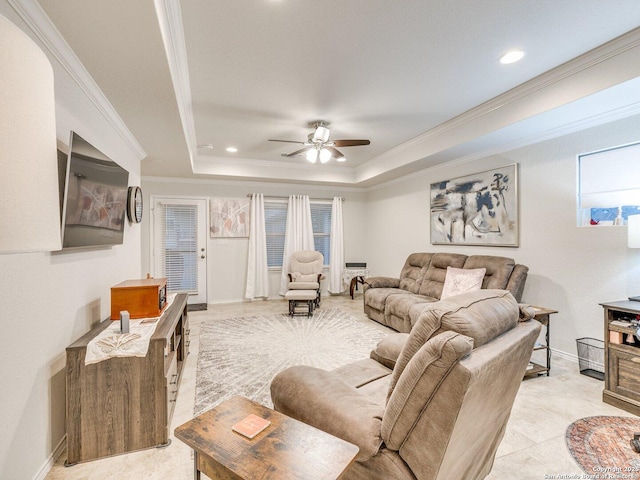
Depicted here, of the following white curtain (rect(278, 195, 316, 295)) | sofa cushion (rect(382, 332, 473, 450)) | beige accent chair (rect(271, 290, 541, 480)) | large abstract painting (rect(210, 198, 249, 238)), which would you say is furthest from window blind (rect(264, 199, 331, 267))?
sofa cushion (rect(382, 332, 473, 450))

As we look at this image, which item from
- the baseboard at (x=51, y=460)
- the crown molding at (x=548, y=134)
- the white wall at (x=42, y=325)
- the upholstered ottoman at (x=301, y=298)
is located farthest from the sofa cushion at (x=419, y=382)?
the upholstered ottoman at (x=301, y=298)

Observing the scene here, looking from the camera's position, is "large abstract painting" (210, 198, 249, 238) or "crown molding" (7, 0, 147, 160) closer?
"crown molding" (7, 0, 147, 160)

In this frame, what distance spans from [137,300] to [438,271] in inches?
144

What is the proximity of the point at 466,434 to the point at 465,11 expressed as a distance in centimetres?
235

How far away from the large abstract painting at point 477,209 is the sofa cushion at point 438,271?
1.09ft

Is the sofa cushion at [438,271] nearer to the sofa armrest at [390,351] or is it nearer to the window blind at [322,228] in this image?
the sofa armrest at [390,351]

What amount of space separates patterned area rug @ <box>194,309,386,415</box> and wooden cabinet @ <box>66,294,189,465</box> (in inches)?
17.3

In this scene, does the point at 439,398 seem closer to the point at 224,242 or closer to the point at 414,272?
the point at 414,272

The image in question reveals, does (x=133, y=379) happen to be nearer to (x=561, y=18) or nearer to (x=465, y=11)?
(x=465, y=11)

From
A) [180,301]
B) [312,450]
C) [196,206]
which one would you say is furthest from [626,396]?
[196,206]

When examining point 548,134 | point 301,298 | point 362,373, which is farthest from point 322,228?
point 362,373

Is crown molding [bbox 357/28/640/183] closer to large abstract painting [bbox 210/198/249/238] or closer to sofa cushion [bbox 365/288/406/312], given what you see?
sofa cushion [bbox 365/288/406/312]

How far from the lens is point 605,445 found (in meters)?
1.94

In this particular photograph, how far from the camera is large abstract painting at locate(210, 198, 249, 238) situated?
5.93 meters
